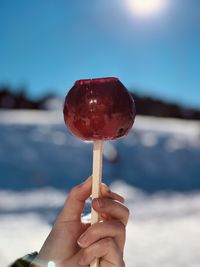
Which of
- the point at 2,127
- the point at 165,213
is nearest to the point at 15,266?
the point at 165,213

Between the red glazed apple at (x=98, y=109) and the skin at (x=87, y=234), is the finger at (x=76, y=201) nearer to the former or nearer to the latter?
the skin at (x=87, y=234)

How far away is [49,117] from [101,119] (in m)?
5.39

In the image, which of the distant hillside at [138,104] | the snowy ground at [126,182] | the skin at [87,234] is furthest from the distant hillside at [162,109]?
the skin at [87,234]

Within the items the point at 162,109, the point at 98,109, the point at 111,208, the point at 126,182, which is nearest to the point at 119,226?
the point at 111,208

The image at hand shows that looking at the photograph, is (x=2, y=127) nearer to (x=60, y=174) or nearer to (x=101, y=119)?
(x=60, y=174)

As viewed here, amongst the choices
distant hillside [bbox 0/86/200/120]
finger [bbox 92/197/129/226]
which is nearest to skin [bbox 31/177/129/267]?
finger [bbox 92/197/129/226]

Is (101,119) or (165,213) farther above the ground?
→ (165,213)

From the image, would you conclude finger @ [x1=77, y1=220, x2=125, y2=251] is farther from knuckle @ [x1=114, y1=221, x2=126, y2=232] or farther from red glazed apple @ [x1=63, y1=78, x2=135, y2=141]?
red glazed apple @ [x1=63, y1=78, x2=135, y2=141]

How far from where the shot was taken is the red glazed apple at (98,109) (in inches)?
27.8

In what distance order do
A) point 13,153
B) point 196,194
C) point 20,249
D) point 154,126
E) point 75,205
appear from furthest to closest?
point 154,126
point 13,153
point 196,194
point 20,249
point 75,205

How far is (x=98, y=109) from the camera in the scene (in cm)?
70

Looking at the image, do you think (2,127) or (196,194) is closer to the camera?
(196,194)

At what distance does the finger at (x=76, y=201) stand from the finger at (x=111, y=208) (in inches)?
2.5

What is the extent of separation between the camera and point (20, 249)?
244 cm
